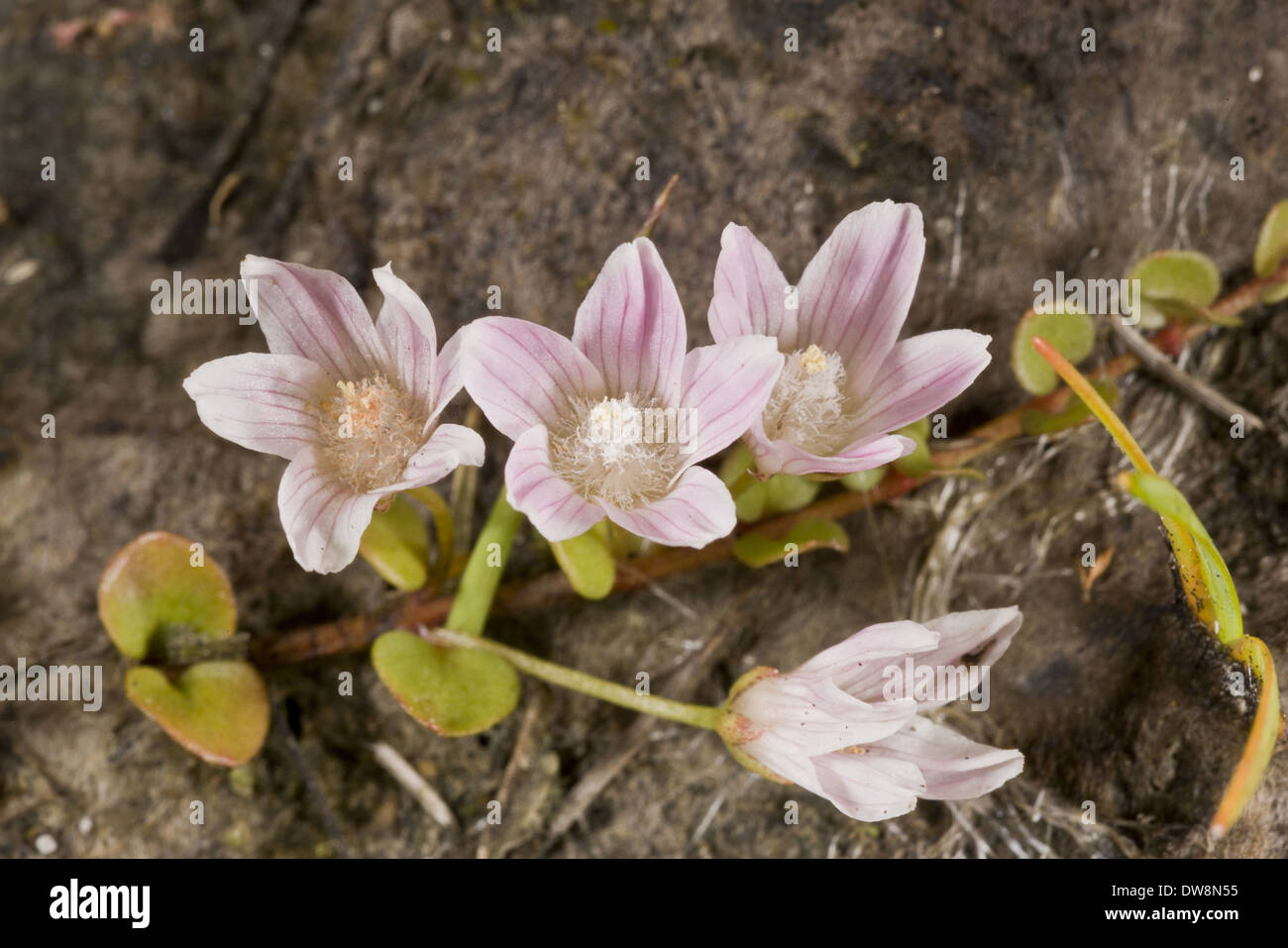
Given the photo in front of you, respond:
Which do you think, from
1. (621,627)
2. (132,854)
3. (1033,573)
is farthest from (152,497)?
(1033,573)

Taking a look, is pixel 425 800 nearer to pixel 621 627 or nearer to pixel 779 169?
pixel 621 627

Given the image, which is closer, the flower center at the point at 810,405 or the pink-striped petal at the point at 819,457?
the pink-striped petal at the point at 819,457

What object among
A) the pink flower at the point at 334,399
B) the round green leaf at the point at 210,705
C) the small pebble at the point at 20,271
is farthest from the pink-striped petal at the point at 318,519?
the small pebble at the point at 20,271

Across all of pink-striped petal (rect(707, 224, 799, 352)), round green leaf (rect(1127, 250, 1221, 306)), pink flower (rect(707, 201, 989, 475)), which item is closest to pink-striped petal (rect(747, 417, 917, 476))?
pink flower (rect(707, 201, 989, 475))

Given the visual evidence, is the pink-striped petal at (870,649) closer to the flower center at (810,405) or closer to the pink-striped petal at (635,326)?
the flower center at (810,405)

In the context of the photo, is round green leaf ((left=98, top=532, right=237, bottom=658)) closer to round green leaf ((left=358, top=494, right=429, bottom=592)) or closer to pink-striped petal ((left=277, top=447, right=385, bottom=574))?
round green leaf ((left=358, top=494, right=429, bottom=592))

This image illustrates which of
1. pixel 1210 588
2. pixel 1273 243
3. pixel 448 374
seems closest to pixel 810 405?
pixel 448 374
